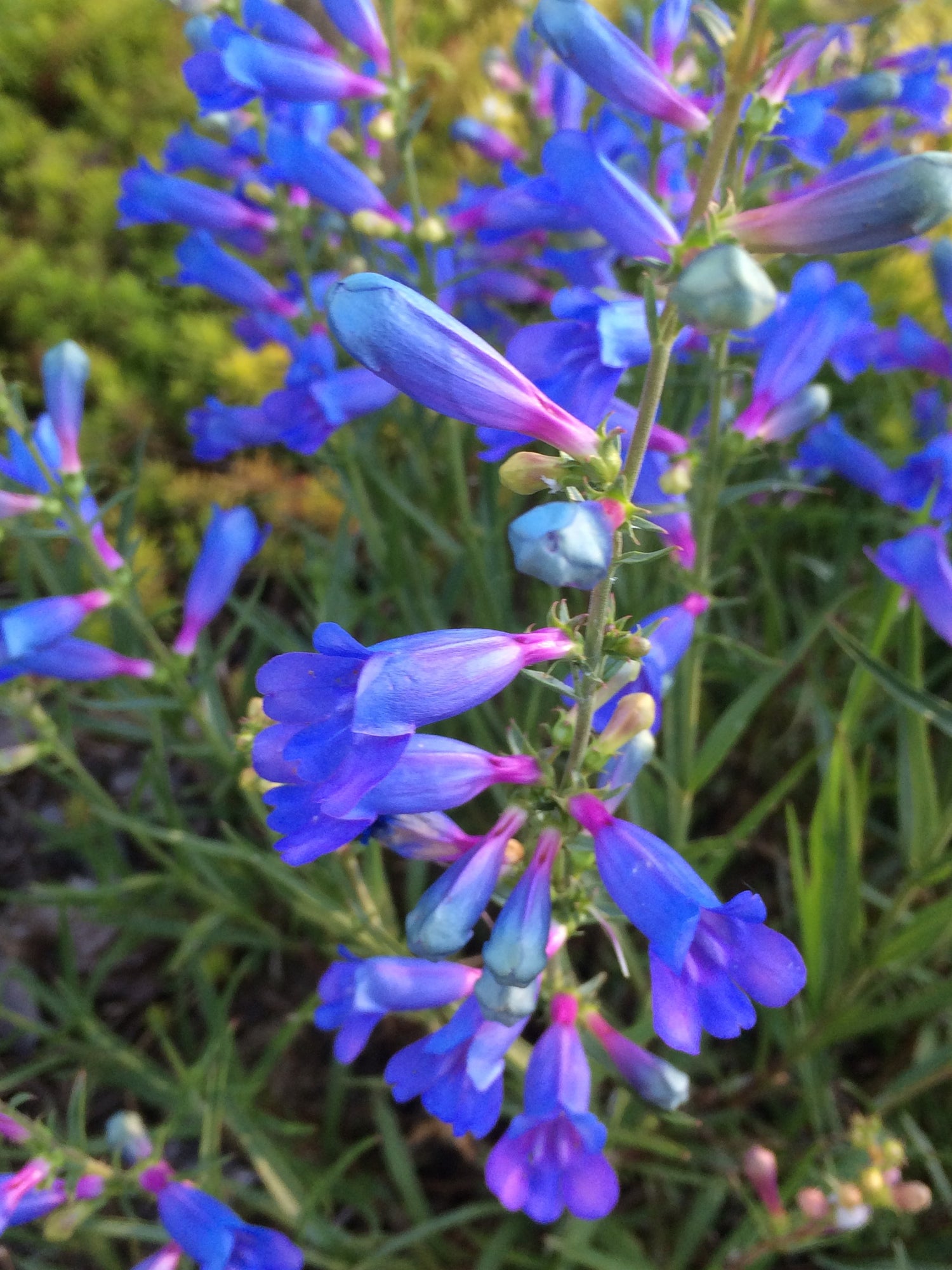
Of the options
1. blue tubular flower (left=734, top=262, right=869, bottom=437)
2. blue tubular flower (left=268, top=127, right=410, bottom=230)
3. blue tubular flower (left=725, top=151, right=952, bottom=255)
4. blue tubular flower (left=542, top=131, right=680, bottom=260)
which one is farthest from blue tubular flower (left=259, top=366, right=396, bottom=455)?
blue tubular flower (left=725, top=151, right=952, bottom=255)

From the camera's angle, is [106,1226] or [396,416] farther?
[396,416]

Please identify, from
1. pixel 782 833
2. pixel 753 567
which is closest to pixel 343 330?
pixel 782 833

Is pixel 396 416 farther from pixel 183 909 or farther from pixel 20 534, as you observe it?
pixel 183 909

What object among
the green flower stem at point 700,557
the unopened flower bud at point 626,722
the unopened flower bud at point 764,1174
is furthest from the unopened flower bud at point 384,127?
the unopened flower bud at point 764,1174

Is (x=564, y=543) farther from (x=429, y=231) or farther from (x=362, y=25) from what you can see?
(x=362, y=25)

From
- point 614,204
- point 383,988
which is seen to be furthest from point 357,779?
point 614,204
